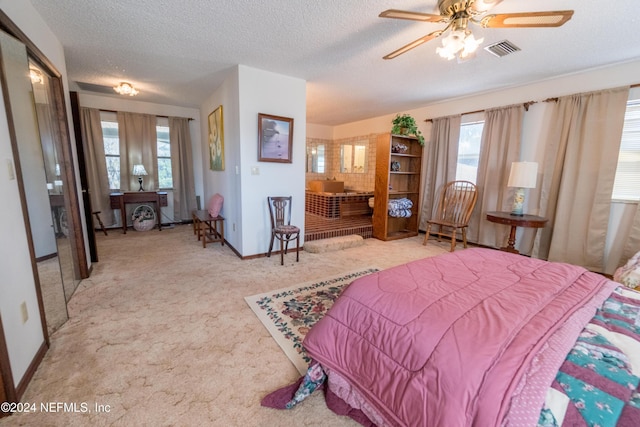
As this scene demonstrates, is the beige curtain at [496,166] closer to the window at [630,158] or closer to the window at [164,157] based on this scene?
the window at [630,158]

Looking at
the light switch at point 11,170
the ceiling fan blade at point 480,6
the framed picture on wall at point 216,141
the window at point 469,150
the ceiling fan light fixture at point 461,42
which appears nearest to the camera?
the light switch at point 11,170

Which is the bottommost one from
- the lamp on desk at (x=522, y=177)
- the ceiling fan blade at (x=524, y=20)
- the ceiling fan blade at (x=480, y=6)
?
the lamp on desk at (x=522, y=177)

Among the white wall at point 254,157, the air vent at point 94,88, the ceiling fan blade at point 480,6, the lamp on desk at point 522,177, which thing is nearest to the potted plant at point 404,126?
the lamp on desk at point 522,177

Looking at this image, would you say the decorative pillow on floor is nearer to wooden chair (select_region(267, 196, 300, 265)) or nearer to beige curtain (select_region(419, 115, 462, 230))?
beige curtain (select_region(419, 115, 462, 230))

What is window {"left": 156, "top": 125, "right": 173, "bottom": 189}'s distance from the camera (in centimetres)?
515

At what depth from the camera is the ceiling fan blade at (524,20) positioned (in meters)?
1.54

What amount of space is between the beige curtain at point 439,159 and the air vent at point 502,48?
5.71 feet

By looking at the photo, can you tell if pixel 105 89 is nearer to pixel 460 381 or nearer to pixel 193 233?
pixel 193 233

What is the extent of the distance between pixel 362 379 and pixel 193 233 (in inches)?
174

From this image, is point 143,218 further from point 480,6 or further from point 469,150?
point 469,150

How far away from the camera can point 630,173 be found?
287cm

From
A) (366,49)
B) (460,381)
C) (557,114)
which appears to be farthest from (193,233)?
(557,114)

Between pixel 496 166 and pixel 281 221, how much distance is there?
329cm

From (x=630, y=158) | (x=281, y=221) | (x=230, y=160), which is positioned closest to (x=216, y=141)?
(x=230, y=160)
